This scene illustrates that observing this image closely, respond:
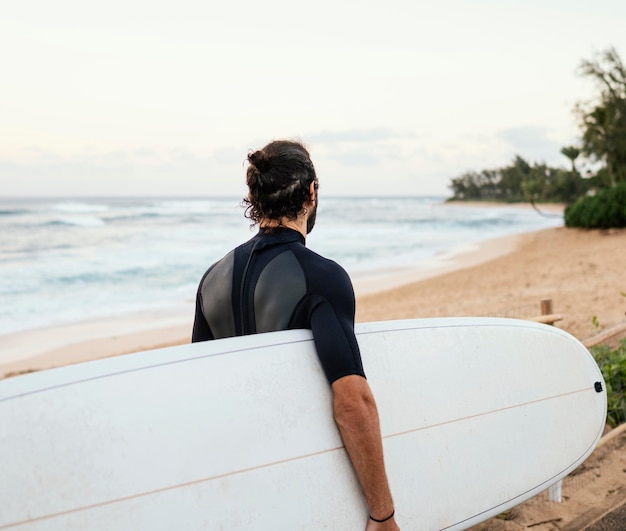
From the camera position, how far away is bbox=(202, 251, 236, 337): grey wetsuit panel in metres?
1.67

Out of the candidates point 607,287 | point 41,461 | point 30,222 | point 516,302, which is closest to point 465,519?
point 41,461

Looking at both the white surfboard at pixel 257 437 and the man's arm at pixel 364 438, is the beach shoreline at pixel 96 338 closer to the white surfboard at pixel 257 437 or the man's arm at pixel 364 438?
the white surfboard at pixel 257 437

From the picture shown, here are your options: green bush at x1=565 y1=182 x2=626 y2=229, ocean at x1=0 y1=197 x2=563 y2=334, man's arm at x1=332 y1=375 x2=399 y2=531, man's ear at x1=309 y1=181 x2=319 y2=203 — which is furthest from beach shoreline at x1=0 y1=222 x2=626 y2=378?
green bush at x1=565 y1=182 x2=626 y2=229

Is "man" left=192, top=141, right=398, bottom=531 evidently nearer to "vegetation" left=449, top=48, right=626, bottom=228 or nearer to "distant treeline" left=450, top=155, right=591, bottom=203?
"vegetation" left=449, top=48, right=626, bottom=228

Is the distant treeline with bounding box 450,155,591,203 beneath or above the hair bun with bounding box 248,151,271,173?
above

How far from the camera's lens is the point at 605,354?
361cm

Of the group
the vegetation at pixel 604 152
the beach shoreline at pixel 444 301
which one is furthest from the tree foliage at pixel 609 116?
the beach shoreline at pixel 444 301

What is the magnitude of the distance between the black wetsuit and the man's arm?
0.04 meters

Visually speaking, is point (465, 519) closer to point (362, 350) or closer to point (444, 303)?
point (362, 350)

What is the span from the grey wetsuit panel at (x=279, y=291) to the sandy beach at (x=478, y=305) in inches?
54.3

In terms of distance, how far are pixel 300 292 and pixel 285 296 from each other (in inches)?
2.0

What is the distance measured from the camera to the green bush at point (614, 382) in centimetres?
333

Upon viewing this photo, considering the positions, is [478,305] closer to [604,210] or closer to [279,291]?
[279,291]

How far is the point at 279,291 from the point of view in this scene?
1.59 metres
